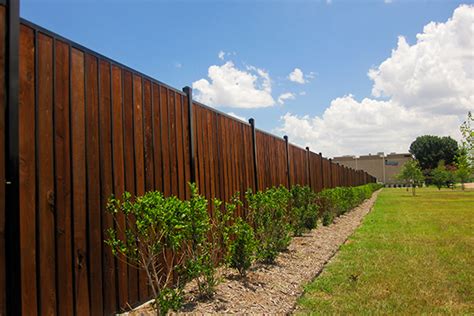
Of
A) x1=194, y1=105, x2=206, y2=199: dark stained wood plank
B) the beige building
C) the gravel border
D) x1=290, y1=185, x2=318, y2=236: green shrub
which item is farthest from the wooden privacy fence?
the beige building

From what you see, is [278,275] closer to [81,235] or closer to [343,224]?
[81,235]

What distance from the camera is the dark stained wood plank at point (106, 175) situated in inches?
137

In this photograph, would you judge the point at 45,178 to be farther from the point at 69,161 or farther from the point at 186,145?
the point at 186,145

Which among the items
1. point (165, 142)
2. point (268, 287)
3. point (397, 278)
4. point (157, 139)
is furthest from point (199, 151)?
point (397, 278)

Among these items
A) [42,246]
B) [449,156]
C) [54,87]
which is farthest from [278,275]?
[449,156]

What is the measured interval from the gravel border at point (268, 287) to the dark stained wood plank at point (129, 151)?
23 cm

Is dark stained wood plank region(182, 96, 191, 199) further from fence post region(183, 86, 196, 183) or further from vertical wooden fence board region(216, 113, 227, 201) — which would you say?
vertical wooden fence board region(216, 113, 227, 201)

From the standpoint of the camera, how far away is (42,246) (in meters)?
2.81

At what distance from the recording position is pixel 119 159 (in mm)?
3787

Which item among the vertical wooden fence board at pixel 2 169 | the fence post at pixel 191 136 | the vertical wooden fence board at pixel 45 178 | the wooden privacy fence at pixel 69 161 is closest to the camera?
the vertical wooden fence board at pixel 2 169

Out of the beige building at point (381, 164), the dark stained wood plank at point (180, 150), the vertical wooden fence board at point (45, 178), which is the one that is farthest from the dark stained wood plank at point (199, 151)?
the beige building at point (381, 164)

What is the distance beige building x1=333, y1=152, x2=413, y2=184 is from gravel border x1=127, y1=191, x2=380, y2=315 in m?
79.0

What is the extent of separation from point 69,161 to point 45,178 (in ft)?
0.93

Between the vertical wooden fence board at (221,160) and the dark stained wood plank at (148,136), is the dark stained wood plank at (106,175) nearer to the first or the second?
the dark stained wood plank at (148,136)
